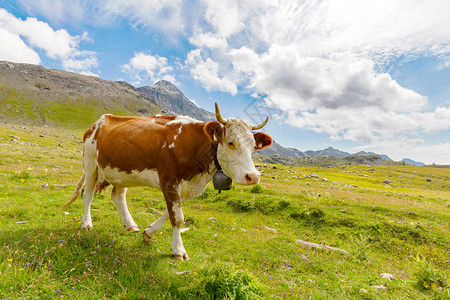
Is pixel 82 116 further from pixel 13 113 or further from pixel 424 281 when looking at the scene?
pixel 424 281

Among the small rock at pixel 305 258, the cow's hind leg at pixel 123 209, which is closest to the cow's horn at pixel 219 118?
the cow's hind leg at pixel 123 209

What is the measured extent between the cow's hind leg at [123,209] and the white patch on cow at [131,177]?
2.68 ft

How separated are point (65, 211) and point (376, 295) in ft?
33.6

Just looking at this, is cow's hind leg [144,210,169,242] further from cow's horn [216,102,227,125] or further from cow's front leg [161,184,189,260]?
cow's horn [216,102,227,125]

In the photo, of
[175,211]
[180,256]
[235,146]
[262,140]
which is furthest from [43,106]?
[235,146]

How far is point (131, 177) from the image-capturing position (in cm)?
610

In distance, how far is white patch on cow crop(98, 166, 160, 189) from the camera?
5.84 meters

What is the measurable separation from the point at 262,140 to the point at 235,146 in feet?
3.95

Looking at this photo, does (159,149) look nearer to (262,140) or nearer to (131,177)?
(131,177)

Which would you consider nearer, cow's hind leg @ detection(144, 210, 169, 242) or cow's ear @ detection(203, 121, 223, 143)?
cow's ear @ detection(203, 121, 223, 143)

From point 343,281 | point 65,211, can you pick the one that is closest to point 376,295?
point 343,281

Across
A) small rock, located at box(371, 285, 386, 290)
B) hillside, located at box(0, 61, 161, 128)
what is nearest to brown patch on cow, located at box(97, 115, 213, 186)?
small rock, located at box(371, 285, 386, 290)

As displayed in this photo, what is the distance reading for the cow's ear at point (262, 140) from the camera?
19.2 ft

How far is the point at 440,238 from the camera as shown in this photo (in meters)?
9.70
